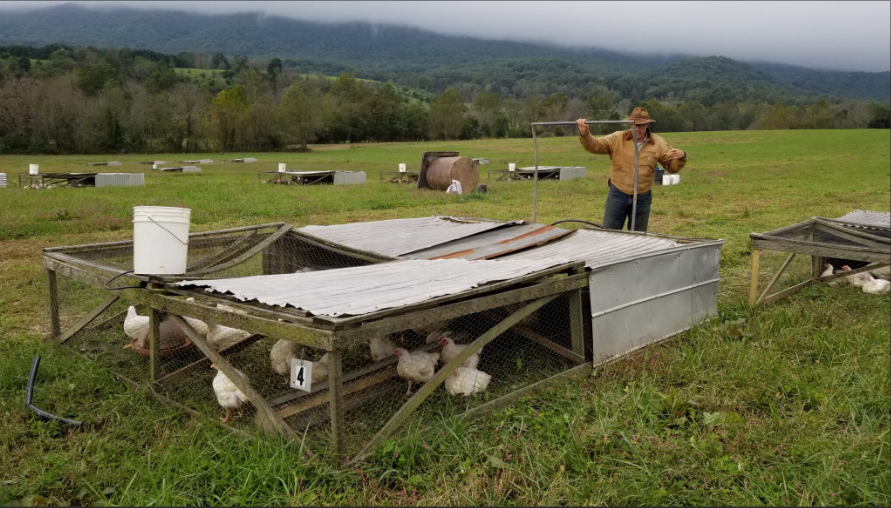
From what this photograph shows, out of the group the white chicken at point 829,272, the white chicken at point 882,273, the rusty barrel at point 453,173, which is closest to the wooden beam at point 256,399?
the white chicken at point 829,272

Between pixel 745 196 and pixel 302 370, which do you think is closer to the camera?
pixel 302 370

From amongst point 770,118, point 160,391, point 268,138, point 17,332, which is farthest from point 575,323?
point 770,118

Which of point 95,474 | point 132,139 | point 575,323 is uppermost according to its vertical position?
point 132,139

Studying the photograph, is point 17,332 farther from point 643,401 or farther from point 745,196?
point 745,196

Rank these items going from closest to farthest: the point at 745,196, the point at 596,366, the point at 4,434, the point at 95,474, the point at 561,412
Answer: the point at 95,474 < the point at 4,434 < the point at 561,412 < the point at 596,366 < the point at 745,196

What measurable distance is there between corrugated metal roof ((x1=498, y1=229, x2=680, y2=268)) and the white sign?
7.52ft

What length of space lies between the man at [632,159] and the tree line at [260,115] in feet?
129

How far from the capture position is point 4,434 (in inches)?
154

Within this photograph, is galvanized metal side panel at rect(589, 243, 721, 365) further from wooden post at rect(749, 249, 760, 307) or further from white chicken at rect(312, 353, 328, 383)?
white chicken at rect(312, 353, 328, 383)

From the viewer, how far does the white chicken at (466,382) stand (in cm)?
440

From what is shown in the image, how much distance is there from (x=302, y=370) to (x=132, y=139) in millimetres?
67863

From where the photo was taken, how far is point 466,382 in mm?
4410

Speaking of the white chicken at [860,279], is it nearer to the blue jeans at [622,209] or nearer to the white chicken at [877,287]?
the white chicken at [877,287]

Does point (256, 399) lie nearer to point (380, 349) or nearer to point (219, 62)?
point (380, 349)
